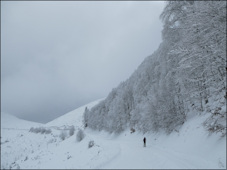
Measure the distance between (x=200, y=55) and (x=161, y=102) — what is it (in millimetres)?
17348

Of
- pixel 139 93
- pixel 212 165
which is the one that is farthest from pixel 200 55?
pixel 139 93

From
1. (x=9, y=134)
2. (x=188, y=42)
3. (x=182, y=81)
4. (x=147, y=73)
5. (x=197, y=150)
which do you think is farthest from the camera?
(x=147, y=73)

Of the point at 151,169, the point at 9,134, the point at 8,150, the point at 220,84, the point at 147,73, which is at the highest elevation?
the point at 147,73

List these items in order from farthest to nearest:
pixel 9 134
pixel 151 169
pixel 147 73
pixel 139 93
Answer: pixel 147 73
pixel 139 93
pixel 151 169
pixel 9 134

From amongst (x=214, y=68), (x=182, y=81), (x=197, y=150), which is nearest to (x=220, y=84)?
(x=214, y=68)

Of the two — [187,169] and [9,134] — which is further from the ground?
[9,134]

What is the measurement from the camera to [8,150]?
520cm

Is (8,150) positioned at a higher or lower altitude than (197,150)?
higher

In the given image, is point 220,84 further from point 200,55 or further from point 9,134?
point 9,134

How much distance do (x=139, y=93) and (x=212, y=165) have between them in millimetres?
43710

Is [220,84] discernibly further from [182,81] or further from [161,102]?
[161,102]

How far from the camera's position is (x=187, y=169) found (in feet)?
33.7

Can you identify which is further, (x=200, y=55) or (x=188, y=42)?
(x=188, y=42)

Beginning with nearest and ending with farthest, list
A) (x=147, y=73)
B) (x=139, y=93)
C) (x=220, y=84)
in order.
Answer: (x=220, y=84) → (x=139, y=93) → (x=147, y=73)
